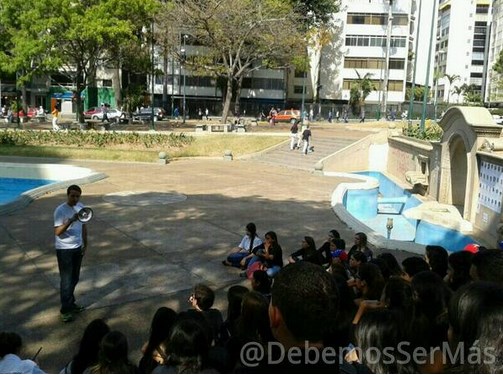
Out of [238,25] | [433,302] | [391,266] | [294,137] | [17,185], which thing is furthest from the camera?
[238,25]

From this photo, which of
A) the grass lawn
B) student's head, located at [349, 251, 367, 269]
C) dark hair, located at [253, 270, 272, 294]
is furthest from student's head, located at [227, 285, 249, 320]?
the grass lawn

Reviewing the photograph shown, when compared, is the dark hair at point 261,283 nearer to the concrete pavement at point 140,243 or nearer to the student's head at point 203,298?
the student's head at point 203,298

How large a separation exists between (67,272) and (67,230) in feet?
1.81

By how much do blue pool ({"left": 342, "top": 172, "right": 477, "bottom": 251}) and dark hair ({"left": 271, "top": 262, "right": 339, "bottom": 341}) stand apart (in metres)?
12.0

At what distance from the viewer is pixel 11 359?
3.87 m

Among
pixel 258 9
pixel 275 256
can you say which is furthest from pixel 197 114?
pixel 275 256

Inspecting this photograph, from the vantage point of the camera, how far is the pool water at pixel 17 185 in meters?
20.5

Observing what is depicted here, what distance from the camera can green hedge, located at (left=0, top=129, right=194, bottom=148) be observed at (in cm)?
2839

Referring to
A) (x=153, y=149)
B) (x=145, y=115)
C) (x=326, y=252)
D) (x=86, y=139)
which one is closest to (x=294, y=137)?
(x=153, y=149)

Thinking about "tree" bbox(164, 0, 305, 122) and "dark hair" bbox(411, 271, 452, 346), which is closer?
"dark hair" bbox(411, 271, 452, 346)

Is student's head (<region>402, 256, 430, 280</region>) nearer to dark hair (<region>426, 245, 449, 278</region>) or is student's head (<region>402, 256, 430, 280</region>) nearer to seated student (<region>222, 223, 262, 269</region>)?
dark hair (<region>426, 245, 449, 278</region>)

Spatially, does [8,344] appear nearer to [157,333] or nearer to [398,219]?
[157,333]

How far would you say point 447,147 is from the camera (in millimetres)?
19297

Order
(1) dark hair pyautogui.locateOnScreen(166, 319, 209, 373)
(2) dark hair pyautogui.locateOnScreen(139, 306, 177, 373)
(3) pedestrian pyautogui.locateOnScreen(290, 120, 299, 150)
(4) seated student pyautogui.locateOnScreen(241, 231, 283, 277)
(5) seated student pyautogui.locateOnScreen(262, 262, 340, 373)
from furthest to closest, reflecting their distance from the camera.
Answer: (3) pedestrian pyautogui.locateOnScreen(290, 120, 299, 150) → (4) seated student pyautogui.locateOnScreen(241, 231, 283, 277) → (2) dark hair pyautogui.locateOnScreen(139, 306, 177, 373) → (1) dark hair pyautogui.locateOnScreen(166, 319, 209, 373) → (5) seated student pyautogui.locateOnScreen(262, 262, 340, 373)
